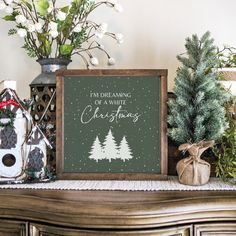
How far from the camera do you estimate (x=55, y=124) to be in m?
1.16

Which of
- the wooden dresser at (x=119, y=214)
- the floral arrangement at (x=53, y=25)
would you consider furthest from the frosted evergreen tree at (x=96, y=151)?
the floral arrangement at (x=53, y=25)

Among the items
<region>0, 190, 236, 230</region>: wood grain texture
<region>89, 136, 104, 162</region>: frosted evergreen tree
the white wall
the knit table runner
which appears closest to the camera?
<region>0, 190, 236, 230</region>: wood grain texture

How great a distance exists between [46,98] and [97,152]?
0.80 feet

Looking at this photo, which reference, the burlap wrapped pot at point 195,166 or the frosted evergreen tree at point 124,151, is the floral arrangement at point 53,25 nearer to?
the frosted evergreen tree at point 124,151

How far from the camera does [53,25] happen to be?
1174 millimetres

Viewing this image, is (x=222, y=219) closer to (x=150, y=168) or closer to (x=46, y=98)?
(x=150, y=168)

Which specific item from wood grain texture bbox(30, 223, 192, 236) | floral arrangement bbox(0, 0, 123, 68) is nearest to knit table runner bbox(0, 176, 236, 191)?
wood grain texture bbox(30, 223, 192, 236)

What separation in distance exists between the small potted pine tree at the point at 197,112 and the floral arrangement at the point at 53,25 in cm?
35

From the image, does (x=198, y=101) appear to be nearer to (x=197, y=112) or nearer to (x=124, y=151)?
(x=197, y=112)

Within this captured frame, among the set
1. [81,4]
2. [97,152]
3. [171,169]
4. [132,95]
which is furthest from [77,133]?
[81,4]

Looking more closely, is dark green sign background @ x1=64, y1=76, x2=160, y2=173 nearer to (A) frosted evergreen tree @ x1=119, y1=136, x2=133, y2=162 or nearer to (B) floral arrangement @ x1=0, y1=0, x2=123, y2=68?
(A) frosted evergreen tree @ x1=119, y1=136, x2=133, y2=162

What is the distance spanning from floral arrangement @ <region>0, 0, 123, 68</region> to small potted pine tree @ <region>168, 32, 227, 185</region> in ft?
1.14

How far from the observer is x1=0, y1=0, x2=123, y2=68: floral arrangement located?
1.20 m

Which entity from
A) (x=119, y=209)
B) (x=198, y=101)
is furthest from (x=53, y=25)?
(x=119, y=209)
